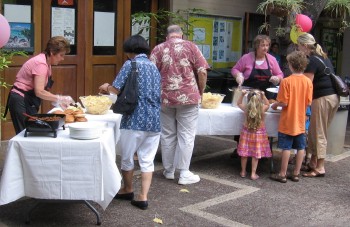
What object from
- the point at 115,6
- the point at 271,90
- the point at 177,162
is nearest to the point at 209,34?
the point at 115,6

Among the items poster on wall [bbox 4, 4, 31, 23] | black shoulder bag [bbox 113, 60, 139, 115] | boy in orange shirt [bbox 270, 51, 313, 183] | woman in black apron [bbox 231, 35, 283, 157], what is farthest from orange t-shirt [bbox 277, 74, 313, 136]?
Result: poster on wall [bbox 4, 4, 31, 23]

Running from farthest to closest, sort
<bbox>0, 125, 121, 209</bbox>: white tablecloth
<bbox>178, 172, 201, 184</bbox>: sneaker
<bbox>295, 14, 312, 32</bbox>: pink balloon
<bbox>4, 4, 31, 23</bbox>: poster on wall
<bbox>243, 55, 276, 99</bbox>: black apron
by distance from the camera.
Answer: <bbox>4, 4, 31, 23</bbox>: poster on wall
<bbox>295, 14, 312, 32</bbox>: pink balloon
<bbox>243, 55, 276, 99</bbox>: black apron
<bbox>178, 172, 201, 184</bbox>: sneaker
<bbox>0, 125, 121, 209</bbox>: white tablecloth

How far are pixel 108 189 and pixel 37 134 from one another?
0.77 metres

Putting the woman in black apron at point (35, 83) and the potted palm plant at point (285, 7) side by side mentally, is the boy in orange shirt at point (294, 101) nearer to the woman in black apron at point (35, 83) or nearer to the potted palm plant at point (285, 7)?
the potted palm plant at point (285, 7)

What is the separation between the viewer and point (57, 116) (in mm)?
4863

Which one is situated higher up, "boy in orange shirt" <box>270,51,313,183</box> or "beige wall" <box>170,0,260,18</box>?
"beige wall" <box>170,0,260,18</box>

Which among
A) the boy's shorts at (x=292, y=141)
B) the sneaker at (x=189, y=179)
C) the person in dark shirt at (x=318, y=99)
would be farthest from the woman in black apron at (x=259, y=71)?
the sneaker at (x=189, y=179)

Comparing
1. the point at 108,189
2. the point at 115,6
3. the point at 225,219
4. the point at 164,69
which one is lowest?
the point at 225,219

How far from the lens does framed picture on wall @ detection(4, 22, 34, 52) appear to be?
7641mm

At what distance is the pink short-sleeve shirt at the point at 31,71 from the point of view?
518cm

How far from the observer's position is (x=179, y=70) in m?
5.83

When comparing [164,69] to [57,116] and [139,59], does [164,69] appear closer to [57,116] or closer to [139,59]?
[139,59]

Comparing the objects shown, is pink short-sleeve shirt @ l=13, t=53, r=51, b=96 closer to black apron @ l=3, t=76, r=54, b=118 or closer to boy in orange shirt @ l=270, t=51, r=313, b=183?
black apron @ l=3, t=76, r=54, b=118

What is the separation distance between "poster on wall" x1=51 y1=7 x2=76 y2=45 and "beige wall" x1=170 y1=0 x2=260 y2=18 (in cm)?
205
